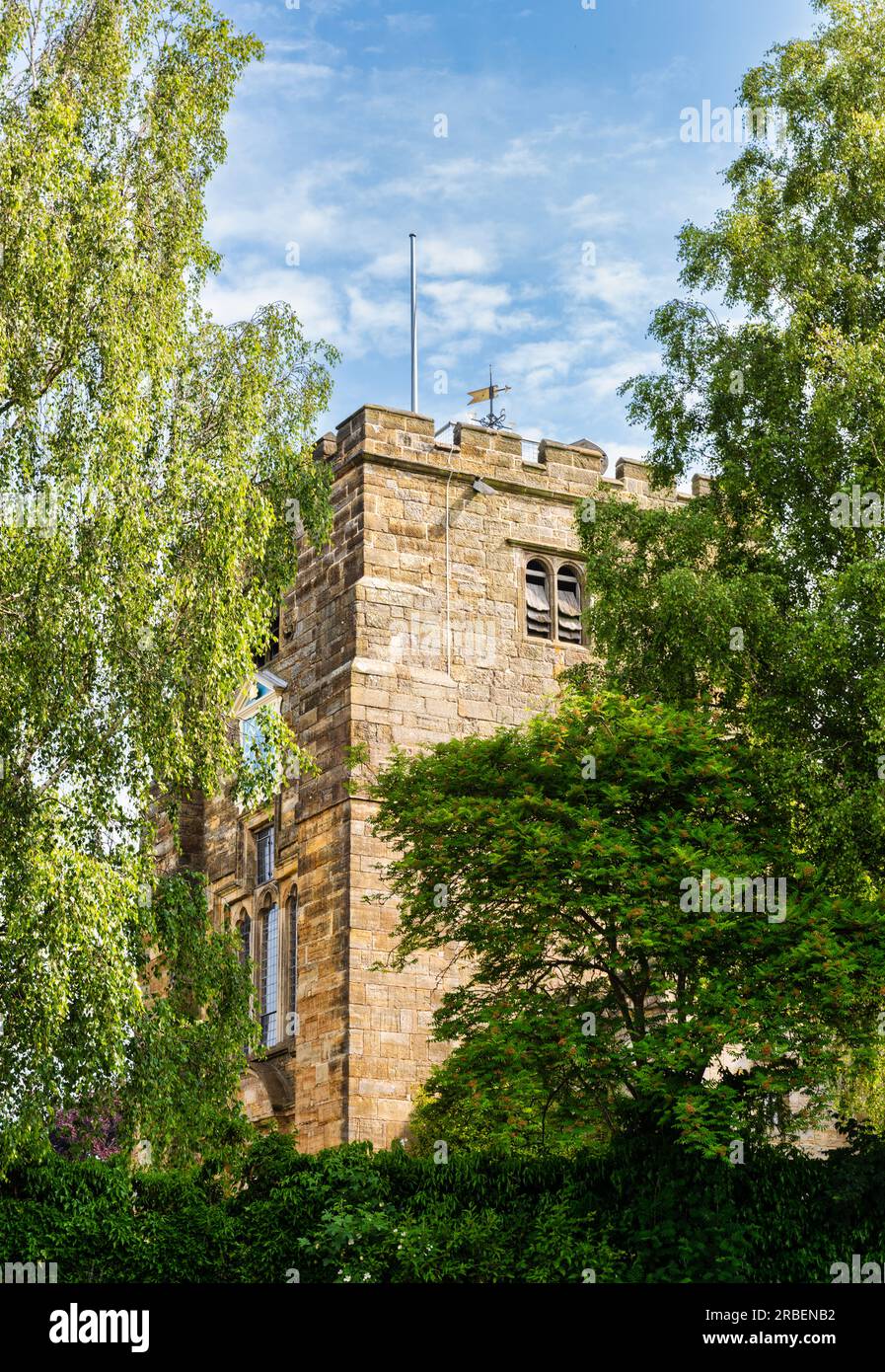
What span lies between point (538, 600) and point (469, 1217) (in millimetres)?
13882

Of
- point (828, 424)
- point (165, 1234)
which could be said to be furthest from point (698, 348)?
point (165, 1234)

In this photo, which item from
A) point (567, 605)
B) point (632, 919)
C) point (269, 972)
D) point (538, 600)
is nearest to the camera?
point (632, 919)

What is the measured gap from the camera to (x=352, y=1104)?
87.2 ft

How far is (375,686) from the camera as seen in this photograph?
95.2ft

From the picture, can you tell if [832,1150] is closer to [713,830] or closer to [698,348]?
[713,830]

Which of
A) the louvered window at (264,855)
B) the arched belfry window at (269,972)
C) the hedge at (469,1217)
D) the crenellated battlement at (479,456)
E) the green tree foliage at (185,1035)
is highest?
the crenellated battlement at (479,456)

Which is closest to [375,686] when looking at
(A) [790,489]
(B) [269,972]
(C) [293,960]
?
(C) [293,960]

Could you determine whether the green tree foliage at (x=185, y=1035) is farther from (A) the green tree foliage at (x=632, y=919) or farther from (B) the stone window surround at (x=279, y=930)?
(B) the stone window surround at (x=279, y=930)

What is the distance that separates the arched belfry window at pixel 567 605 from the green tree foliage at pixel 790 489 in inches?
222

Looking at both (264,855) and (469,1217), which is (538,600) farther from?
(469,1217)

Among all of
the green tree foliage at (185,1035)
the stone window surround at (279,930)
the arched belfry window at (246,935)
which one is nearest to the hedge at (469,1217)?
the green tree foliage at (185,1035)

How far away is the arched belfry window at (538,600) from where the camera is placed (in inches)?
1234

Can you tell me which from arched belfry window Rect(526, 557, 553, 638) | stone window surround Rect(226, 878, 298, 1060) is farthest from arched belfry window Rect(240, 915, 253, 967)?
arched belfry window Rect(526, 557, 553, 638)
